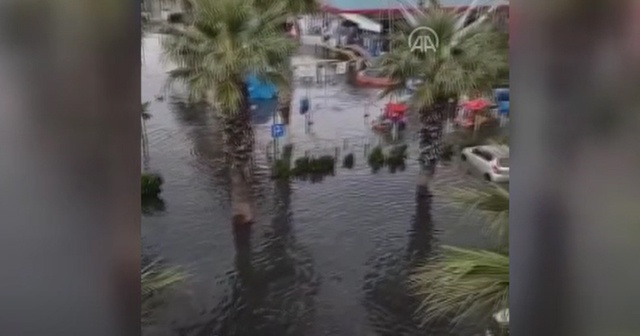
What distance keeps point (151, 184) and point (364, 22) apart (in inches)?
22.0

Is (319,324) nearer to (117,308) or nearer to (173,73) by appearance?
(117,308)

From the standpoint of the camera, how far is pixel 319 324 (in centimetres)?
143

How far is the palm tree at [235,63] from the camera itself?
4.71ft

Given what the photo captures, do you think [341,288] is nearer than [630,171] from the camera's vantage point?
No

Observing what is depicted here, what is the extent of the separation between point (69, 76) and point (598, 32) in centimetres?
99

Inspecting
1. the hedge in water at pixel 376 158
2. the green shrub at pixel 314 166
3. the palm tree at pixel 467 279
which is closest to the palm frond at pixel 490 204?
the palm tree at pixel 467 279

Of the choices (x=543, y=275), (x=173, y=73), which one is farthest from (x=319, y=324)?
(x=173, y=73)

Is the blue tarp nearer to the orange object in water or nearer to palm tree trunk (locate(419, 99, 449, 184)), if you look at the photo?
the orange object in water

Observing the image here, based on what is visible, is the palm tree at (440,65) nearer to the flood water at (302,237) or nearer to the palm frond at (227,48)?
the flood water at (302,237)

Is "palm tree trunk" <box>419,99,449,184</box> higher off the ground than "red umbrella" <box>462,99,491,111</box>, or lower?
lower

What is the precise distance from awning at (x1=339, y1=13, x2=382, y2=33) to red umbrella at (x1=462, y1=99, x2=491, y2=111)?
9.8 inches

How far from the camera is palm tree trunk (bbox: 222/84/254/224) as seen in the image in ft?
4.72

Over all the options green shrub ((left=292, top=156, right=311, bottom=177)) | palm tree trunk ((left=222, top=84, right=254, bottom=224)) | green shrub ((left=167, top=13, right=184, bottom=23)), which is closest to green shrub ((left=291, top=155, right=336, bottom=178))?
green shrub ((left=292, top=156, right=311, bottom=177))

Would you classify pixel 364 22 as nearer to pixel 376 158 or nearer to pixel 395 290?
pixel 376 158
